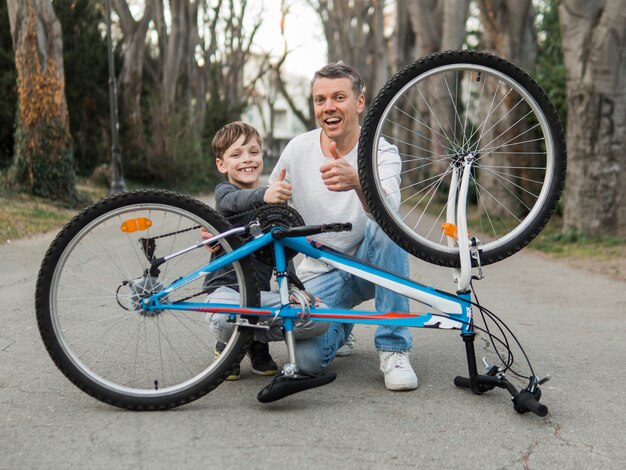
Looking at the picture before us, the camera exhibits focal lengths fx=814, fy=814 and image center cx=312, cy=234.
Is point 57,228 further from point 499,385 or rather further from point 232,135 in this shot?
point 499,385

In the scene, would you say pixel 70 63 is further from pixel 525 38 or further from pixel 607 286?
pixel 607 286

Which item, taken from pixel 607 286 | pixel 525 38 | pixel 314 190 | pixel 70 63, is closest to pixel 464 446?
pixel 314 190

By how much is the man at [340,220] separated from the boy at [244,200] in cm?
15

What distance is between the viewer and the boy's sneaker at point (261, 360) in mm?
3959

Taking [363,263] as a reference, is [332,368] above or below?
below

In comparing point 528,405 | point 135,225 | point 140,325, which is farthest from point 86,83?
point 528,405

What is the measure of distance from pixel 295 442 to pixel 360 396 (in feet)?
2.20

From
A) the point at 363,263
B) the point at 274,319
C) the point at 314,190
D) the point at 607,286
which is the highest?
the point at 314,190

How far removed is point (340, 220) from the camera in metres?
3.89

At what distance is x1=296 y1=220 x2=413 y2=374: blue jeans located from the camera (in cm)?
363

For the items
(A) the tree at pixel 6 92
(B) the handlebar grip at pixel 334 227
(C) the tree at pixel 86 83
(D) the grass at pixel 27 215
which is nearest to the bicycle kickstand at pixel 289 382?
(B) the handlebar grip at pixel 334 227

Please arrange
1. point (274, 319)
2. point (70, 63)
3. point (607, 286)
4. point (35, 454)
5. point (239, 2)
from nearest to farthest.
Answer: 1. point (35, 454)
2. point (274, 319)
3. point (607, 286)
4. point (70, 63)
5. point (239, 2)

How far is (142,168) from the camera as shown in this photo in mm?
22953

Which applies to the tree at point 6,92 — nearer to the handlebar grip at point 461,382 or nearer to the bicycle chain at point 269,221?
the bicycle chain at point 269,221
